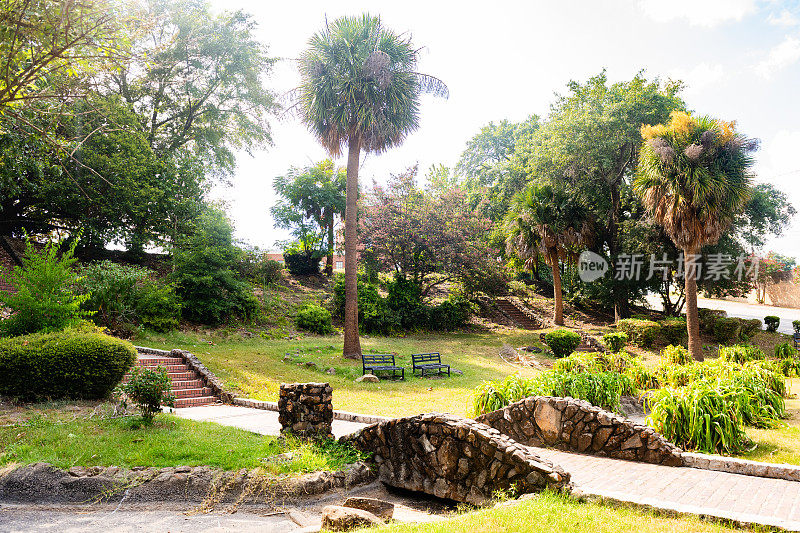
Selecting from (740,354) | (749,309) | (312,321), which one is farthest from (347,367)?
(749,309)

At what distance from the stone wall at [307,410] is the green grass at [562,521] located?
242 cm

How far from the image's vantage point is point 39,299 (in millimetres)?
9195

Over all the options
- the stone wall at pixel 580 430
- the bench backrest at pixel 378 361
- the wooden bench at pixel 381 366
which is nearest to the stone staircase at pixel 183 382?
the wooden bench at pixel 381 366

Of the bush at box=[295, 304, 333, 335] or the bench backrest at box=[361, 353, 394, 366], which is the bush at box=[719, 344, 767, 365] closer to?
the bench backrest at box=[361, 353, 394, 366]

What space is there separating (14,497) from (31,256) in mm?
6232

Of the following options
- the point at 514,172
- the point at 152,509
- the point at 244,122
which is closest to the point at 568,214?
the point at 514,172

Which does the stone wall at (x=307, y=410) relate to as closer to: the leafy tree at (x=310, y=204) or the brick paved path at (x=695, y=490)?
the brick paved path at (x=695, y=490)

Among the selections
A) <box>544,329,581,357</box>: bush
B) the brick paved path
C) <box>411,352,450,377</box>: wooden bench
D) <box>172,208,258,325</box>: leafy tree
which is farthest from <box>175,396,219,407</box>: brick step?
<box>544,329,581,357</box>: bush

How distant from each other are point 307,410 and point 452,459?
7.07 feet

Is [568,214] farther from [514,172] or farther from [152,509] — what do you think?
[152,509]

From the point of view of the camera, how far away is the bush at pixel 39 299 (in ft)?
29.4

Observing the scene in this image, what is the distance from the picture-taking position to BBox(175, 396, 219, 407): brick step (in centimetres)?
957

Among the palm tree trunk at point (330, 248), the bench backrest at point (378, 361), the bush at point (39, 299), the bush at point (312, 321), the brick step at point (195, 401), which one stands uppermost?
the palm tree trunk at point (330, 248)

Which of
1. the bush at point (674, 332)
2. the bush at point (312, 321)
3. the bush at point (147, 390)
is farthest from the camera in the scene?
the bush at point (312, 321)
